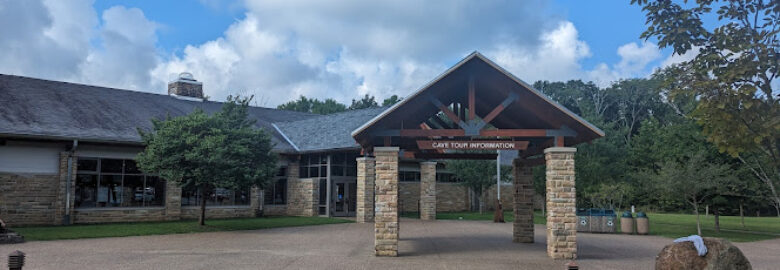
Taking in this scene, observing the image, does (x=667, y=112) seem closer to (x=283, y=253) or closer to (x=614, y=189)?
(x=614, y=189)

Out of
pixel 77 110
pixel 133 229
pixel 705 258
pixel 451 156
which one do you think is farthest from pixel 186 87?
pixel 705 258

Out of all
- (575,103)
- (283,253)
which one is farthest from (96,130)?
(575,103)

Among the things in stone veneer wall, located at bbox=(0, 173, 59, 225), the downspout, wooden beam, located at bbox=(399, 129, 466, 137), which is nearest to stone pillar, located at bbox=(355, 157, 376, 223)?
the downspout

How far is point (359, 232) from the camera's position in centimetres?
1866

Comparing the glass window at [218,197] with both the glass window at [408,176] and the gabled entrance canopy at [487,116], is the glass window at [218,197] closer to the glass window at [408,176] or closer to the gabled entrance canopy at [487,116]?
the glass window at [408,176]

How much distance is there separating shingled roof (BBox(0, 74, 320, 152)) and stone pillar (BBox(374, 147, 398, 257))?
11.0 m

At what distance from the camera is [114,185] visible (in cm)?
2195

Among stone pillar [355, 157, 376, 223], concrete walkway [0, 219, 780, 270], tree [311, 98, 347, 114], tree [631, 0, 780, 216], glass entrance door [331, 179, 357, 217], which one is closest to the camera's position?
tree [631, 0, 780, 216]

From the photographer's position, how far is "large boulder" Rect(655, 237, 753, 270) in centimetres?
761

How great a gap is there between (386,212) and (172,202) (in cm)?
1409

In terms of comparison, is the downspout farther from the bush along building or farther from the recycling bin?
the recycling bin

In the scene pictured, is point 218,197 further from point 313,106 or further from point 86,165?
point 313,106

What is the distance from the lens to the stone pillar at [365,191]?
77.0 feet

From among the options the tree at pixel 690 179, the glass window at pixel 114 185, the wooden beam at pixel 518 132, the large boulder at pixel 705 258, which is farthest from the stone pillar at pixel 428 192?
the large boulder at pixel 705 258
